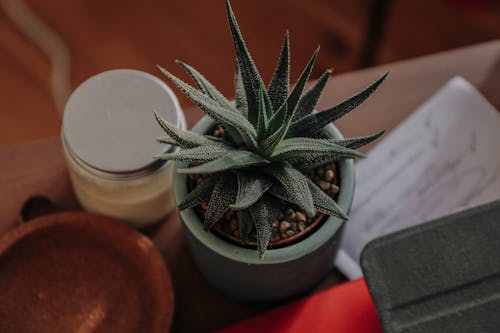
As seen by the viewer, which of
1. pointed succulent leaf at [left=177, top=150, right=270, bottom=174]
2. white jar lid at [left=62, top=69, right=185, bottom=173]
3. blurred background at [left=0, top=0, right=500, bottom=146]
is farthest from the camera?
blurred background at [left=0, top=0, right=500, bottom=146]

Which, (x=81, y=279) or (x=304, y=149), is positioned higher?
(x=304, y=149)

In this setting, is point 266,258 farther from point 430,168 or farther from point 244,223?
point 430,168

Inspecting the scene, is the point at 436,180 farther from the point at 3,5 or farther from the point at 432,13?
the point at 3,5

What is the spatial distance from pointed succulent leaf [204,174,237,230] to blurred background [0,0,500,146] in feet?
2.30

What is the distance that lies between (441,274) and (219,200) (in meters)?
0.19

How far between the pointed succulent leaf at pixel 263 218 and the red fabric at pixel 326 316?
120 millimetres

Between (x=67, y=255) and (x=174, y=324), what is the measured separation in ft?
0.36

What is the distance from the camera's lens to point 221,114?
1.56ft

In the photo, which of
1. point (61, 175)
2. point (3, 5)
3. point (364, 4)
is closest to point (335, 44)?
point (364, 4)

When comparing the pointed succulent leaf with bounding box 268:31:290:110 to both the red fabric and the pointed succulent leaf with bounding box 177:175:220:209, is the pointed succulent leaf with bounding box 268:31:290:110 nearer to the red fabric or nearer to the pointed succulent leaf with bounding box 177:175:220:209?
the pointed succulent leaf with bounding box 177:175:220:209

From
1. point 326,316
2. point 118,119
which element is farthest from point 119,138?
point 326,316

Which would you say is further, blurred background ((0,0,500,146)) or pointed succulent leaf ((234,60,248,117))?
blurred background ((0,0,500,146))

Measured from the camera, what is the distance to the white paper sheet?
0.65 metres

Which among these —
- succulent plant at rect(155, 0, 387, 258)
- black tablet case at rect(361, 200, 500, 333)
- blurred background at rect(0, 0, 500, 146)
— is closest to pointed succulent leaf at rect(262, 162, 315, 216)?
succulent plant at rect(155, 0, 387, 258)
